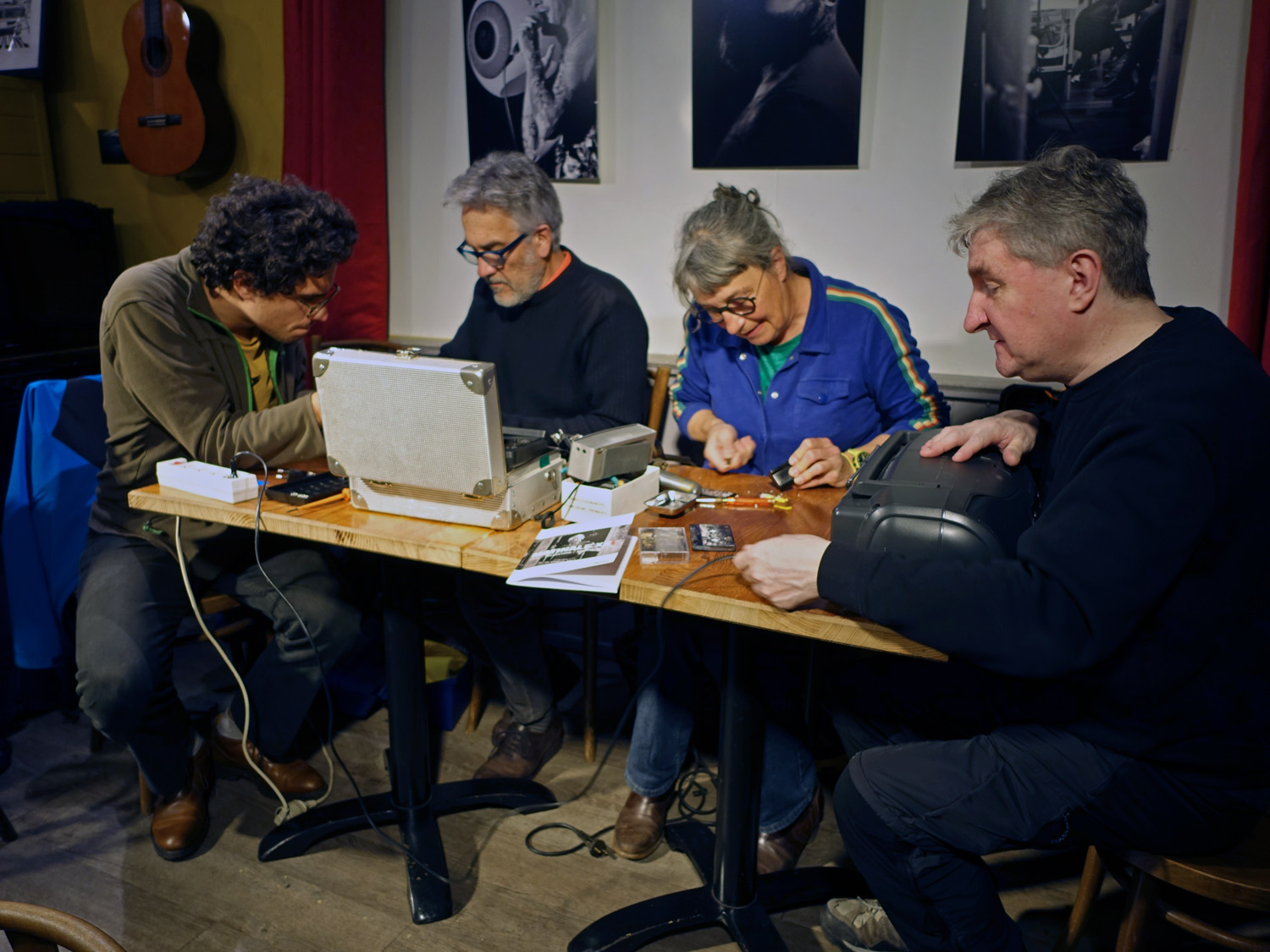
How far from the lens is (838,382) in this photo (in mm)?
2109

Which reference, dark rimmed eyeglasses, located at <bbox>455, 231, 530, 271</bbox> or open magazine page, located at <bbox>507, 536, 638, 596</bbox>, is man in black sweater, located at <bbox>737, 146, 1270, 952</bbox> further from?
dark rimmed eyeglasses, located at <bbox>455, 231, 530, 271</bbox>

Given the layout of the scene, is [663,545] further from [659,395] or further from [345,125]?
[345,125]

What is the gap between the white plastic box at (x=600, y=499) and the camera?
1627 mm

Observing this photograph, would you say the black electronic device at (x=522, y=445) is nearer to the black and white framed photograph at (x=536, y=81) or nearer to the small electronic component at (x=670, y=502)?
the small electronic component at (x=670, y=502)

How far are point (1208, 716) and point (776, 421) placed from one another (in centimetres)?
116

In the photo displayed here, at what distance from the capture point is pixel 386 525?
1.60 meters

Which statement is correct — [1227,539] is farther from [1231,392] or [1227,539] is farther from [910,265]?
[910,265]

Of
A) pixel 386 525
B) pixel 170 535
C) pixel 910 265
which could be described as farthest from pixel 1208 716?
pixel 170 535

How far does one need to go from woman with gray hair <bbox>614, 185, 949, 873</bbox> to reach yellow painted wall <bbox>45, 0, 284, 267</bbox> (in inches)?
84.5

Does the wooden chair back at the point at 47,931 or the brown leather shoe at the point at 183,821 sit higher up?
the wooden chair back at the point at 47,931

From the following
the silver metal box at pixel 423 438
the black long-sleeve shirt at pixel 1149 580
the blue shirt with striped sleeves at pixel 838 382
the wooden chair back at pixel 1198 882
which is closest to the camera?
the black long-sleeve shirt at pixel 1149 580

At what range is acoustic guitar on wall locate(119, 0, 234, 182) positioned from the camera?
328 cm

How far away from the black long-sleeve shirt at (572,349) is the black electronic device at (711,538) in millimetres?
738

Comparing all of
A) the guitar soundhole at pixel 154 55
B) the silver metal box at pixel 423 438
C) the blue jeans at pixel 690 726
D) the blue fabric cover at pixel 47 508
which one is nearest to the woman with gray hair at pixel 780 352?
the blue jeans at pixel 690 726
